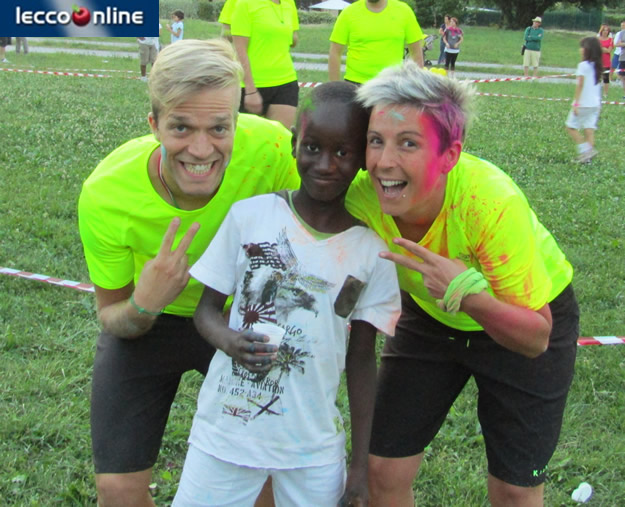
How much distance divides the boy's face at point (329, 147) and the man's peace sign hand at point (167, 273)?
1.36ft

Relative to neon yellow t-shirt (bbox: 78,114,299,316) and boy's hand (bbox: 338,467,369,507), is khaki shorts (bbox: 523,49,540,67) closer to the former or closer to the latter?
neon yellow t-shirt (bbox: 78,114,299,316)

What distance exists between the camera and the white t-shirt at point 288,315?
240cm

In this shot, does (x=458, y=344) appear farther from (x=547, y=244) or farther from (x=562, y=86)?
(x=562, y=86)

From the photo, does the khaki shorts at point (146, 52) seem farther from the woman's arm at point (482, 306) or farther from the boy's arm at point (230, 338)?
the woman's arm at point (482, 306)

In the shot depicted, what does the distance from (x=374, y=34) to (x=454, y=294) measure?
650cm

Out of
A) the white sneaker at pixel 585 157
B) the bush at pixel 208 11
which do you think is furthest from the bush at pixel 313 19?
the white sneaker at pixel 585 157

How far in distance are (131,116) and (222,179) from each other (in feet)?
31.1

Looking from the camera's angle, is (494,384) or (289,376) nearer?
(289,376)

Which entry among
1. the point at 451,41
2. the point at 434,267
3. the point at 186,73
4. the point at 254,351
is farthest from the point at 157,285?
the point at 451,41

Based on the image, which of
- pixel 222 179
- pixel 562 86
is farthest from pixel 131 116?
pixel 562 86

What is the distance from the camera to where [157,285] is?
2537mm

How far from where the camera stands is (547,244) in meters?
2.83

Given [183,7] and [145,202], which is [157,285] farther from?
[183,7]

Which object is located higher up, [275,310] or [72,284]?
[275,310]
